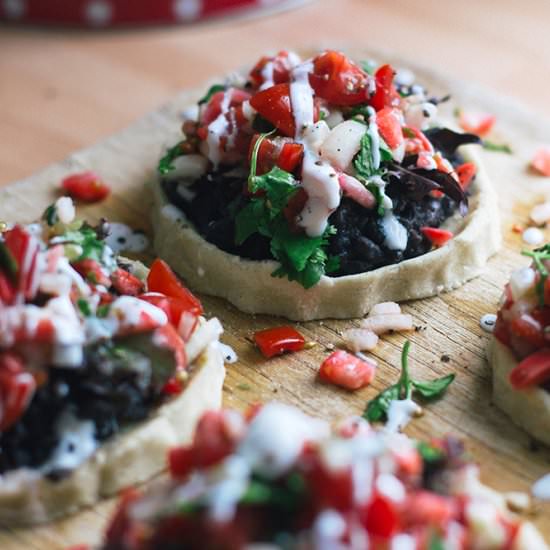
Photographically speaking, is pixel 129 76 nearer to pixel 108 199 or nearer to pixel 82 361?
pixel 108 199

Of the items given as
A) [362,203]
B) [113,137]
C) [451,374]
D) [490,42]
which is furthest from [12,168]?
[490,42]

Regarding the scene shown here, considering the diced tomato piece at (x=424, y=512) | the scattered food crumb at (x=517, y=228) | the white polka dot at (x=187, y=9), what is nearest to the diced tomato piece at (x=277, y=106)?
the scattered food crumb at (x=517, y=228)

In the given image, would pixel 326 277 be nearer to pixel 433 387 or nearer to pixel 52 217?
pixel 433 387

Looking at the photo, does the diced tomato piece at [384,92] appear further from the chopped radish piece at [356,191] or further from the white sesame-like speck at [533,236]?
the white sesame-like speck at [533,236]

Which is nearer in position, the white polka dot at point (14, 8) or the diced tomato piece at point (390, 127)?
the diced tomato piece at point (390, 127)

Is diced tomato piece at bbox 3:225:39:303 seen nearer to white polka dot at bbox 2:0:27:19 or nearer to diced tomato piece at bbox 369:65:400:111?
diced tomato piece at bbox 369:65:400:111

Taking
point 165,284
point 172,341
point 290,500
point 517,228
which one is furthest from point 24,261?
point 517,228

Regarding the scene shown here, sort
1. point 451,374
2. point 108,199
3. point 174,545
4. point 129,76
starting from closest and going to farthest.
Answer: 1. point 174,545
2. point 451,374
3. point 108,199
4. point 129,76
